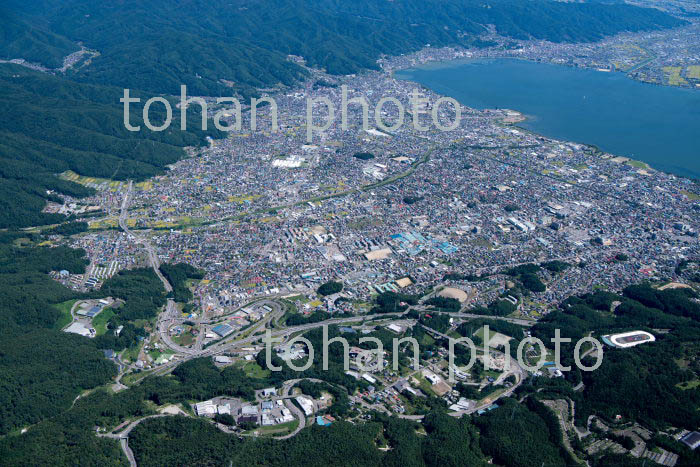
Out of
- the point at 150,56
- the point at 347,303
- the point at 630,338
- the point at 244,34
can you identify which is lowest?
the point at 347,303

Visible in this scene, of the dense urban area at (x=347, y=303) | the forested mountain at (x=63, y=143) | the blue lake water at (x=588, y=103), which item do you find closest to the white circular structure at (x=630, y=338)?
the dense urban area at (x=347, y=303)

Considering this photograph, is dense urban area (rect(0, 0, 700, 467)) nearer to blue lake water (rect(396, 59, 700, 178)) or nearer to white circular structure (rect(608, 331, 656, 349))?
white circular structure (rect(608, 331, 656, 349))

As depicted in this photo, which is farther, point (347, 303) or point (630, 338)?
point (347, 303)

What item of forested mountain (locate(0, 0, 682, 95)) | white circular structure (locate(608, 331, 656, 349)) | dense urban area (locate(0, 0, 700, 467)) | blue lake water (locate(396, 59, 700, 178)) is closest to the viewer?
dense urban area (locate(0, 0, 700, 467))

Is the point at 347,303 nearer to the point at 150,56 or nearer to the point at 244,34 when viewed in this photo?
the point at 150,56

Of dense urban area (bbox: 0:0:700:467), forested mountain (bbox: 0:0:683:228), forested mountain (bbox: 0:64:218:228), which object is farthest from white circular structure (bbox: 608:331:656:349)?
forested mountain (bbox: 0:0:683:228)

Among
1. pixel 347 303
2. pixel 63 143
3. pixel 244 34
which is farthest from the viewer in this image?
pixel 244 34

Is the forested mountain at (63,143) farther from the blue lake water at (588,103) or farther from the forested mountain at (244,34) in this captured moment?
the blue lake water at (588,103)

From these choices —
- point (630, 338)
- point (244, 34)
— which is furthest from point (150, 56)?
point (630, 338)
